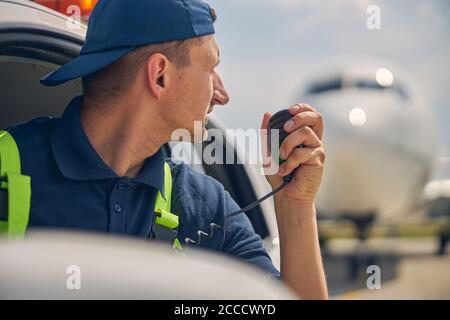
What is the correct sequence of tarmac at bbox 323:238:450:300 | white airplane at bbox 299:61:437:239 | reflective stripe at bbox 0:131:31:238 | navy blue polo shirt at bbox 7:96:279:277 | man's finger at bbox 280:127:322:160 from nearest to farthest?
1. reflective stripe at bbox 0:131:31:238
2. navy blue polo shirt at bbox 7:96:279:277
3. man's finger at bbox 280:127:322:160
4. tarmac at bbox 323:238:450:300
5. white airplane at bbox 299:61:437:239

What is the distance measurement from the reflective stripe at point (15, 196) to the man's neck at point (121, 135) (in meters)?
0.34

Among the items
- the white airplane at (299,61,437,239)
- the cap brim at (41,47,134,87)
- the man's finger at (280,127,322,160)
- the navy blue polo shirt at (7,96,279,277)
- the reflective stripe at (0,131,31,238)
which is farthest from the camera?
the white airplane at (299,61,437,239)

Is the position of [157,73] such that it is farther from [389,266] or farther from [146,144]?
[389,266]

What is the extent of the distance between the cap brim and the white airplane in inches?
359

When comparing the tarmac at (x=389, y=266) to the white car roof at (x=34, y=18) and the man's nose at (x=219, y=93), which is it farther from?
the white car roof at (x=34, y=18)

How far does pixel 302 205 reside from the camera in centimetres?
210

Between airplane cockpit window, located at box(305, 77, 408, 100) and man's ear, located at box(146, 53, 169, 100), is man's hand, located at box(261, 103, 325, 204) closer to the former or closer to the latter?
man's ear, located at box(146, 53, 169, 100)

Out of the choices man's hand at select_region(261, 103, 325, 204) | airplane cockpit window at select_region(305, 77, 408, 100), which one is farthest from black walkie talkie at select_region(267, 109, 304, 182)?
airplane cockpit window at select_region(305, 77, 408, 100)

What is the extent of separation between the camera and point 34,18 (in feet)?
6.42

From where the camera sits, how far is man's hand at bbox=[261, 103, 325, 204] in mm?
2018

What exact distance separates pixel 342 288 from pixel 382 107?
280 centimetres

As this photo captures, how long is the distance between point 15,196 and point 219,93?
0.72 meters

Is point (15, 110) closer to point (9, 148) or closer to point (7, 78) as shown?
point (7, 78)

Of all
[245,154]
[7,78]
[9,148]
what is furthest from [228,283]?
[245,154]
